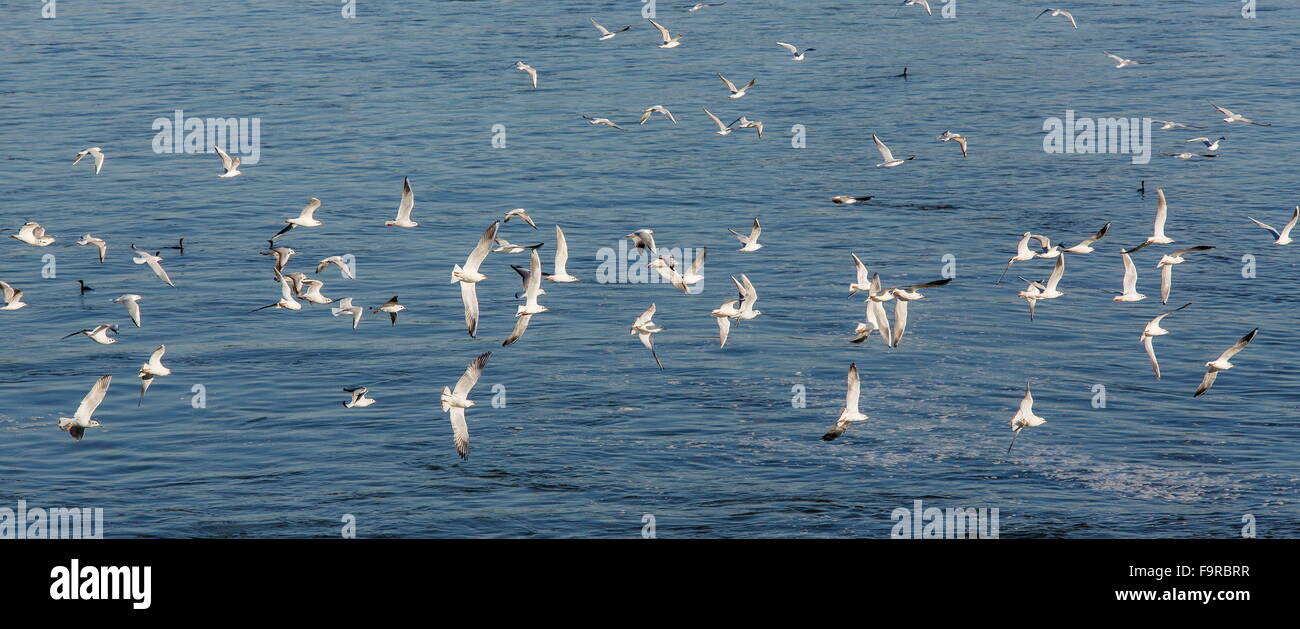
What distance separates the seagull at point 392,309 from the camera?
47.6 m

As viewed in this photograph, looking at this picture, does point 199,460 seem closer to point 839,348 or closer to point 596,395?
point 596,395

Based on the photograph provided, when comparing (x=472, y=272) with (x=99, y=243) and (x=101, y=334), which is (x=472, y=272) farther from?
(x=99, y=243)

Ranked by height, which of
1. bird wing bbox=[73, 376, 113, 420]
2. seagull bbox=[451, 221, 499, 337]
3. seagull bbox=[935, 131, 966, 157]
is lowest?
bird wing bbox=[73, 376, 113, 420]

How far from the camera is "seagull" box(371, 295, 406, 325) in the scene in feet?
156

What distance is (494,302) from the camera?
58.2 m

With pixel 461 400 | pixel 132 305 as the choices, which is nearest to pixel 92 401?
pixel 461 400

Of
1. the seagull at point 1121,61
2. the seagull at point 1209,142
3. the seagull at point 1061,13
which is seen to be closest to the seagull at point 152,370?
the seagull at point 1209,142

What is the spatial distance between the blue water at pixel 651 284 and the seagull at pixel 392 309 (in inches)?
44.3

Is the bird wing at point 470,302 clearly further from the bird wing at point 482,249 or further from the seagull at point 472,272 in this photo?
the bird wing at point 482,249

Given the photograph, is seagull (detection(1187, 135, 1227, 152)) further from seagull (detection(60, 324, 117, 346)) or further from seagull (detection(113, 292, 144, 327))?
seagull (detection(60, 324, 117, 346))

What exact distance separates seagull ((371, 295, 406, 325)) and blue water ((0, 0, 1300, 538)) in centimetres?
113

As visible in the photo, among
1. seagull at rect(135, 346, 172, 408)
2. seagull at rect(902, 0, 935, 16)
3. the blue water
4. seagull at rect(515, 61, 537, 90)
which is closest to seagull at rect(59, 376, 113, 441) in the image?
the blue water

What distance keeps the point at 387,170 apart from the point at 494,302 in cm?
1879
